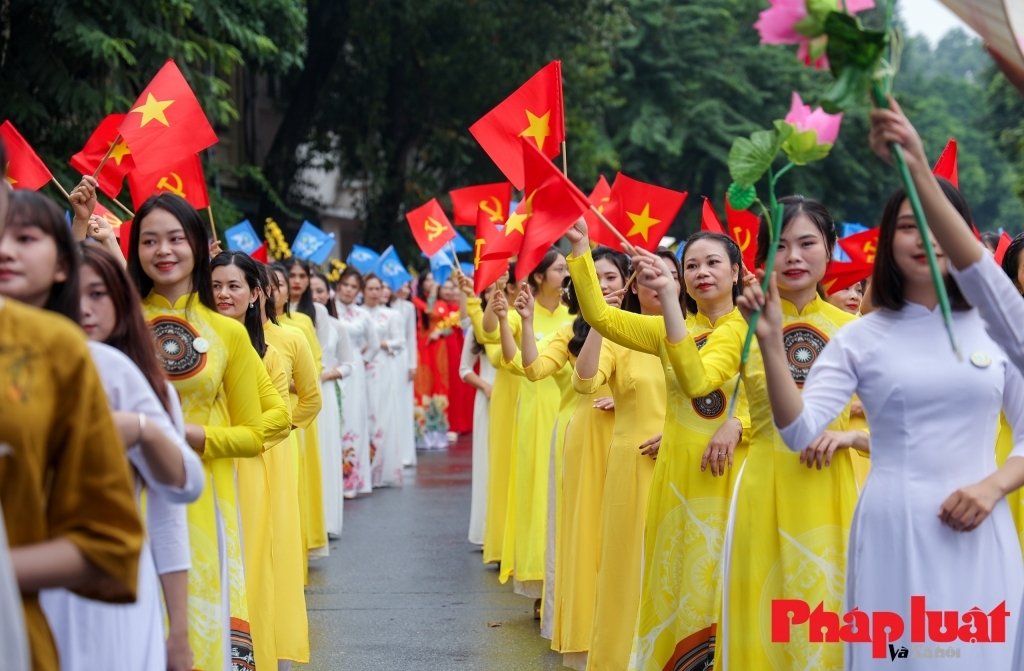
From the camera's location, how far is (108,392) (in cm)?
271

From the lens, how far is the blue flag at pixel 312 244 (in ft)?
41.0

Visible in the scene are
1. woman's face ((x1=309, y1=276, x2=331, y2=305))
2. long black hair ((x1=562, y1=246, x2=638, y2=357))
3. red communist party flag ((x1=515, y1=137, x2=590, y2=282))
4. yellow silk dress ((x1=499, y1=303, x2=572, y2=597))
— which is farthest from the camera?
woman's face ((x1=309, y1=276, x2=331, y2=305))

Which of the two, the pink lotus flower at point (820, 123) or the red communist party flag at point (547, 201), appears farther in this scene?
the red communist party flag at point (547, 201)

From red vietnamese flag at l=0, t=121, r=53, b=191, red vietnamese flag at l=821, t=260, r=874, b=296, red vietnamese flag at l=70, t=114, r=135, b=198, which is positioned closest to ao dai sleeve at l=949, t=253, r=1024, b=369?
red vietnamese flag at l=821, t=260, r=874, b=296

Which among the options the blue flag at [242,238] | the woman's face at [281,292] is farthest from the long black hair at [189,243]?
the blue flag at [242,238]

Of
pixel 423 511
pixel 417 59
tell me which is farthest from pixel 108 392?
pixel 417 59

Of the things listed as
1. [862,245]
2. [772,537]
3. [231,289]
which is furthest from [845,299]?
A: [231,289]

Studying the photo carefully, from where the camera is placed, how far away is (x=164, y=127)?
5824mm

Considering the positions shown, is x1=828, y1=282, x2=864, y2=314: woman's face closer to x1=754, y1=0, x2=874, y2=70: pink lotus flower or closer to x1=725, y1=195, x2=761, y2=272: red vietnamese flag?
x1=725, y1=195, x2=761, y2=272: red vietnamese flag

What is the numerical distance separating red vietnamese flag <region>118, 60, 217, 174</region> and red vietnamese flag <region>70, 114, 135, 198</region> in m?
0.24

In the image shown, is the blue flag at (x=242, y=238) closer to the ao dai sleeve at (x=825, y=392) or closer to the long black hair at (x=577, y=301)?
the long black hair at (x=577, y=301)

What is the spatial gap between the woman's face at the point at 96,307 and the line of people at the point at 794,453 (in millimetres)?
1489

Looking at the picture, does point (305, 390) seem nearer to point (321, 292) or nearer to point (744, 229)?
point (744, 229)

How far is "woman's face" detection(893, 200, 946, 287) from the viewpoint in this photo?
3.28m
